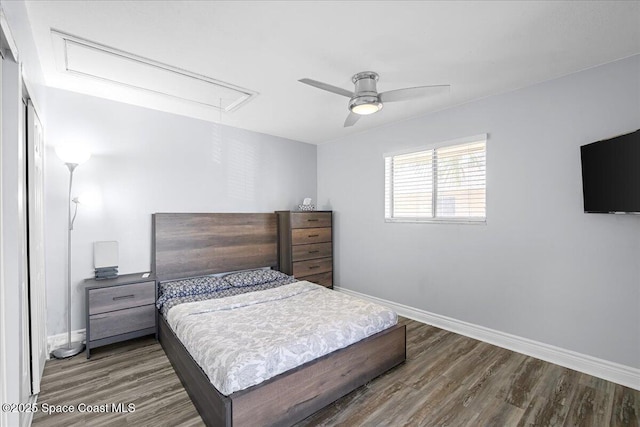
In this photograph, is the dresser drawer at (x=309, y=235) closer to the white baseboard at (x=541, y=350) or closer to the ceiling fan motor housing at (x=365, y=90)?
the white baseboard at (x=541, y=350)

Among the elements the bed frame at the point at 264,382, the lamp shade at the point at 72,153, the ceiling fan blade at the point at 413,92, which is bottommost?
the bed frame at the point at 264,382

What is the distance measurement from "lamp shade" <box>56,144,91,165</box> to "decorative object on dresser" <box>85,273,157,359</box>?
121 centimetres

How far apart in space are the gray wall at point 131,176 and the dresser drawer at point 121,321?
0.47 meters

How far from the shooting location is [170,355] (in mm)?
2643

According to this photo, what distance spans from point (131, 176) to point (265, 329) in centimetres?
245

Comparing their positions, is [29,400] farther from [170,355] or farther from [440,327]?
[440,327]

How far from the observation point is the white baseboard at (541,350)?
2.32 meters

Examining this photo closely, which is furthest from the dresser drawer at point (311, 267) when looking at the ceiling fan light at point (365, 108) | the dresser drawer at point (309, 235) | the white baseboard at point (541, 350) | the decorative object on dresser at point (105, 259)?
the ceiling fan light at point (365, 108)

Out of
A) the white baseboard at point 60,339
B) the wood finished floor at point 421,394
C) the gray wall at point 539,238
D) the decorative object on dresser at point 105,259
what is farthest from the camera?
the decorative object on dresser at point 105,259

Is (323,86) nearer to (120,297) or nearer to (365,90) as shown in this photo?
(365,90)

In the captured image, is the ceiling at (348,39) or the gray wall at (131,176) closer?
the ceiling at (348,39)

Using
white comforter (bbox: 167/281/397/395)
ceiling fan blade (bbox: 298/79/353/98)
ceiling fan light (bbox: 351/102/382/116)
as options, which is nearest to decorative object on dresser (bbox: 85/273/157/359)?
white comforter (bbox: 167/281/397/395)

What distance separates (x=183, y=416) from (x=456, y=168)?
11.4 feet

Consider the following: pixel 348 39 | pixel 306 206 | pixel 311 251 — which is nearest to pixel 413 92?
pixel 348 39
